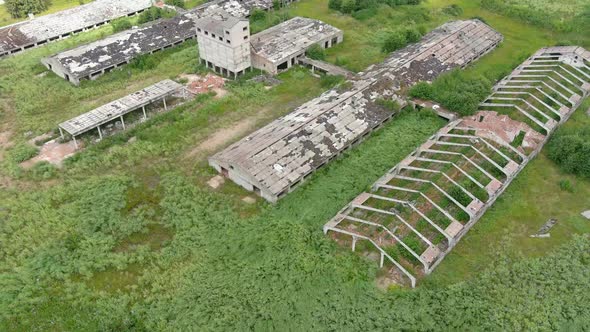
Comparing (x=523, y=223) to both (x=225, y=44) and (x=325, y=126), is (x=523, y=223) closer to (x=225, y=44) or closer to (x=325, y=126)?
(x=325, y=126)

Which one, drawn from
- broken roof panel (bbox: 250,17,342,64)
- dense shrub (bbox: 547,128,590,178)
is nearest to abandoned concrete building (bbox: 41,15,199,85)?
broken roof panel (bbox: 250,17,342,64)

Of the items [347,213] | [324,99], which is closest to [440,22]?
[324,99]

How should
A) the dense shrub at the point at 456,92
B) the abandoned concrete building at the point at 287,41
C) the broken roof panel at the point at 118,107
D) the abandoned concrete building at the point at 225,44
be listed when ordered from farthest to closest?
1. the abandoned concrete building at the point at 287,41
2. the abandoned concrete building at the point at 225,44
3. the dense shrub at the point at 456,92
4. the broken roof panel at the point at 118,107

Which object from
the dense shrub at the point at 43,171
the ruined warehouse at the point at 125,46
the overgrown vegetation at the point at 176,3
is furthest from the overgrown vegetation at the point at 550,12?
the dense shrub at the point at 43,171

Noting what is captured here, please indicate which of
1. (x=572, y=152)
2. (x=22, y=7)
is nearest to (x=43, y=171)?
(x=22, y=7)

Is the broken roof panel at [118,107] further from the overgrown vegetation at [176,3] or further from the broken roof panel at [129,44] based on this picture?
the overgrown vegetation at [176,3]
